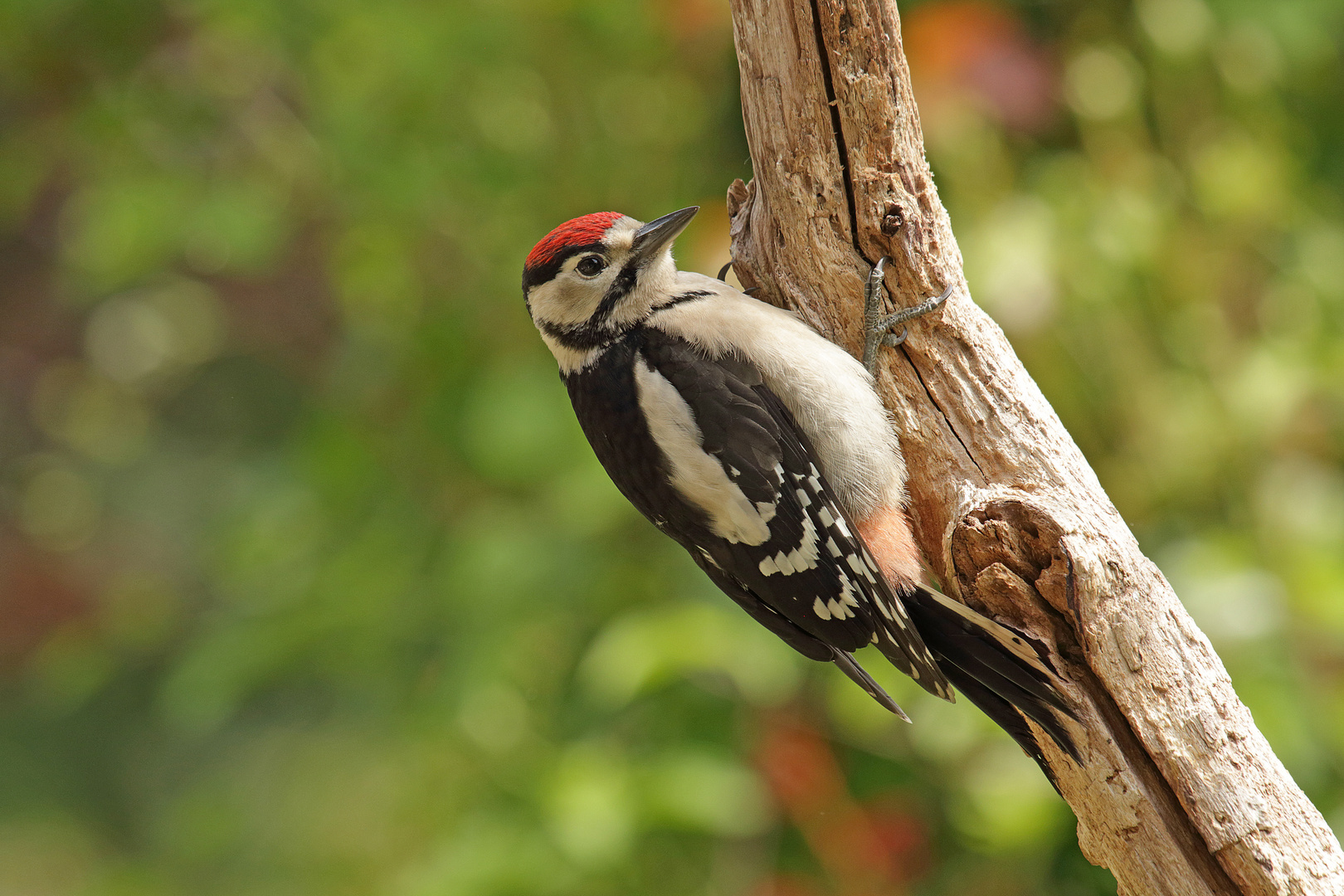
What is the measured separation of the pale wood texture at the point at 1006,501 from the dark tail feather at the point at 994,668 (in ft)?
0.10

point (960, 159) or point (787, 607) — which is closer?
point (787, 607)

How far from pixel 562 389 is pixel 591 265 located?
3.08ft

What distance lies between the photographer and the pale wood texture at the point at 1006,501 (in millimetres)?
1631

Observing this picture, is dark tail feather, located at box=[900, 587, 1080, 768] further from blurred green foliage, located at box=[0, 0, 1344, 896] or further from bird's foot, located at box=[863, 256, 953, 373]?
blurred green foliage, located at box=[0, 0, 1344, 896]

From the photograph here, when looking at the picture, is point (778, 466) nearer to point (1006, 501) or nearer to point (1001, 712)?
point (1006, 501)

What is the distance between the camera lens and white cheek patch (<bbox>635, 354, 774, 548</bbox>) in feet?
6.40

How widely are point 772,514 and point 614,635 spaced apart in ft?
2.72

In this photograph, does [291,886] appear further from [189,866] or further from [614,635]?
[614,635]

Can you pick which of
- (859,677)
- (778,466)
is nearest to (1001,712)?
(859,677)

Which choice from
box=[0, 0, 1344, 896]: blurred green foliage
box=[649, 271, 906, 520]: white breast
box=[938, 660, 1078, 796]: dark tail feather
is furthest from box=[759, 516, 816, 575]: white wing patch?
box=[0, 0, 1344, 896]: blurred green foliage

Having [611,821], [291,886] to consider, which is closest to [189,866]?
[291,886]

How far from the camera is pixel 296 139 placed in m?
3.59

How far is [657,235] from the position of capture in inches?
83.1

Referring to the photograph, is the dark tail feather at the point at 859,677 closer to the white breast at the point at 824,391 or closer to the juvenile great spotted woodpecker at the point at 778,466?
the juvenile great spotted woodpecker at the point at 778,466
